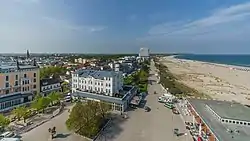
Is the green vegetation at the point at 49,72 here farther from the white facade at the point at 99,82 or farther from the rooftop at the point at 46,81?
the white facade at the point at 99,82

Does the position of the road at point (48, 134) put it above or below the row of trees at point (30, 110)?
below

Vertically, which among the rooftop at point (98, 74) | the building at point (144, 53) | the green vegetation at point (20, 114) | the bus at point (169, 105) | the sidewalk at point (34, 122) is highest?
the building at point (144, 53)

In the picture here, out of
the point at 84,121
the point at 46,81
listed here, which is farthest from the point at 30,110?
the point at 46,81

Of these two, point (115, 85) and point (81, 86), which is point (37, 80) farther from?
point (115, 85)

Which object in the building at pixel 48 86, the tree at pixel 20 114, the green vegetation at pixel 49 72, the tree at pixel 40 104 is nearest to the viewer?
the tree at pixel 20 114

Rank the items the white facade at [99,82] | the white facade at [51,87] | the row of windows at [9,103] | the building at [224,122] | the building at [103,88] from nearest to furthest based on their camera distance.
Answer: the building at [224,122]
the row of windows at [9,103]
the building at [103,88]
the white facade at [99,82]
the white facade at [51,87]

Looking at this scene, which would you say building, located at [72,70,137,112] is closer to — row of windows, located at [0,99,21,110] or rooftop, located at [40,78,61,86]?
rooftop, located at [40,78,61,86]

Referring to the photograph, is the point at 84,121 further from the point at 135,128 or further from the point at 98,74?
the point at 98,74

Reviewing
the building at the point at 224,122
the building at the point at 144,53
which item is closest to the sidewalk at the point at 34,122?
the building at the point at 224,122
